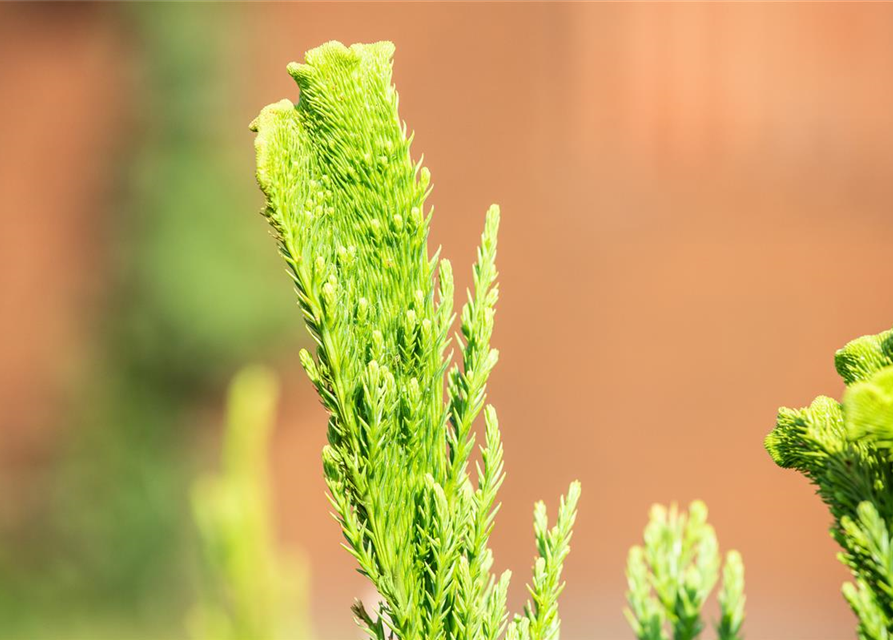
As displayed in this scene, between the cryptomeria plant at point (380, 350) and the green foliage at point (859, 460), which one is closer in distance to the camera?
the green foliage at point (859, 460)

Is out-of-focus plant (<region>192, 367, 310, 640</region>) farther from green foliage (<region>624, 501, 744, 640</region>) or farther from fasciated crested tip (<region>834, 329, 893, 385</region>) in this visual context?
fasciated crested tip (<region>834, 329, 893, 385</region>)

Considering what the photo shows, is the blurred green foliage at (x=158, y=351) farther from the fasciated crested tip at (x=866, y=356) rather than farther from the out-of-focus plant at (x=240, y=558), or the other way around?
the fasciated crested tip at (x=866, y=356)

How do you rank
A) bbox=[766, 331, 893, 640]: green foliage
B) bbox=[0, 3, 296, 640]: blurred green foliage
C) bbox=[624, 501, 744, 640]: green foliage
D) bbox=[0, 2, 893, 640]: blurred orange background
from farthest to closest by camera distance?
bbox=[0, 3, 296, 640]: blurred green foliage, bbox=[0, 2, 893, 640]: blurred orange background, bbox=[624, 501, 744, 640]: green foliage, bbox=[766, 331, 893, 640]: green foliage

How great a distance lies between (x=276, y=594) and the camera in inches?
59.9

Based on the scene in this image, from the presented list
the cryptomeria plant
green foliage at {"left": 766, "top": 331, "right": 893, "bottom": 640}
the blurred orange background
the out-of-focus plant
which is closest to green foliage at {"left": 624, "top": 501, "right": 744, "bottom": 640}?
green foliage at {"left": 766, "top": 331, "right": 893, "bottom": 640}

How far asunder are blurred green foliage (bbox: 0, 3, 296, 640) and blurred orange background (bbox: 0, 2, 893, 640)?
0.42 feet

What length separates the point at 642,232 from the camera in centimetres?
803

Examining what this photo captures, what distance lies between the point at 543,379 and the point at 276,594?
22.6 feet

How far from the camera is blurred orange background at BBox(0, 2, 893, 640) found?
769 centimetres

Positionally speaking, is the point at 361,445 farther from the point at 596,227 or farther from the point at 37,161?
the point at 37,161

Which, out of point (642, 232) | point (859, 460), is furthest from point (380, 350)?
point (642, 232)

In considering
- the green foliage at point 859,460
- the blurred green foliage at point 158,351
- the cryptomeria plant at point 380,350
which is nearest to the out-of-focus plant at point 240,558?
the cryptomeria plant at point 380,350

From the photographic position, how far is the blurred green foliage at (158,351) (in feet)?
29.2

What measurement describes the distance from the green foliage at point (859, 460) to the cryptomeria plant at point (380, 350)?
47cm
